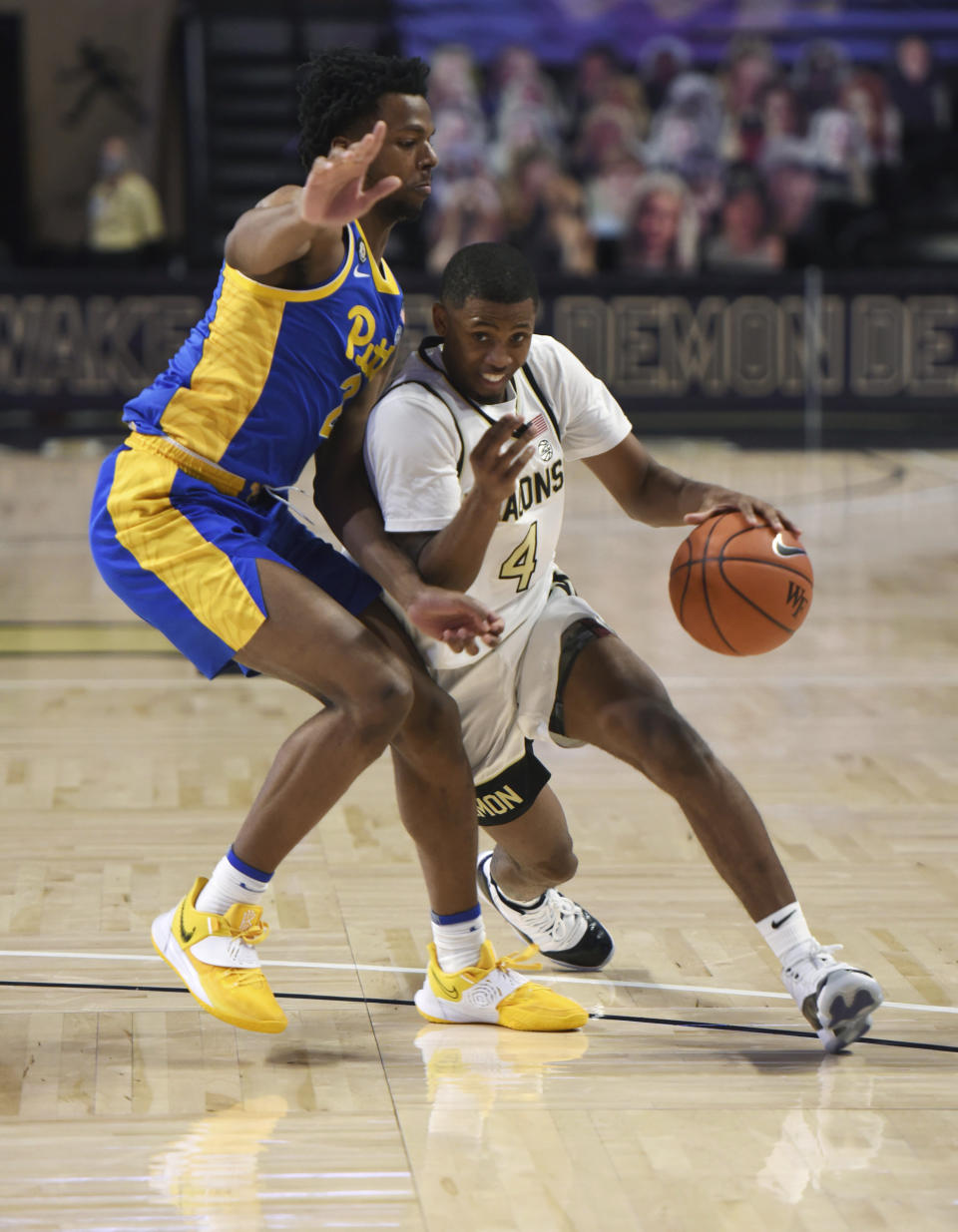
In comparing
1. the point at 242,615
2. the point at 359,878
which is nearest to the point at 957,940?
the point at 359,878

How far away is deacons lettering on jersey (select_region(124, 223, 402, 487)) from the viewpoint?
3283 mm

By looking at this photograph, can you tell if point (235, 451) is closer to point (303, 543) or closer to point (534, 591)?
point (303, 543)

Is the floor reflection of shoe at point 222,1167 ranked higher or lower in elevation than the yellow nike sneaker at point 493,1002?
higher

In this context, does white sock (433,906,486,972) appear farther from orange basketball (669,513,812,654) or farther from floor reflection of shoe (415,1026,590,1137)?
orange basketball (669,513,812,654)

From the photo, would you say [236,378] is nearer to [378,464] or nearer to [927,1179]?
[378,464]

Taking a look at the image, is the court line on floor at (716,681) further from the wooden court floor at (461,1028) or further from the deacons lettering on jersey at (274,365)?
the deacons lettering on jersey at (274,365)

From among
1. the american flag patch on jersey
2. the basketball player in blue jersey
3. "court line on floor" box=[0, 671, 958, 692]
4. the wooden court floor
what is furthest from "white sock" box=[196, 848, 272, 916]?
"court line on floor" box=[0, 671, 958, 692]

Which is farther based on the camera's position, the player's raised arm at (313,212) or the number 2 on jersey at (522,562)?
the number 2 on jersey at (522,562)

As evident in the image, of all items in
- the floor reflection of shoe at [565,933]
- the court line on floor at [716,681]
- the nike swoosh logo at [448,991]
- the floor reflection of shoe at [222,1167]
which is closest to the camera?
the floor reflection of shoe at [222,1167]

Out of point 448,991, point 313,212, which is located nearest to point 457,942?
point 448,991

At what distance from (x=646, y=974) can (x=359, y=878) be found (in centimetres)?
89

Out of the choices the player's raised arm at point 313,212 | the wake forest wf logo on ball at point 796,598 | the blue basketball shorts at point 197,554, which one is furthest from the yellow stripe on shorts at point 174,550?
the wake forest wf logo on ball at point 796,598

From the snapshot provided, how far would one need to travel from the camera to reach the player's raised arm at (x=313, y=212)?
306 cm

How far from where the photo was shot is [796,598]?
3.49m
